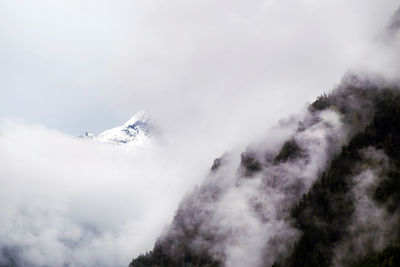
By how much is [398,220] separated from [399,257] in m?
32.8

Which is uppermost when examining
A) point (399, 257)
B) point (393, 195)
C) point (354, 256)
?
point (393, 195)

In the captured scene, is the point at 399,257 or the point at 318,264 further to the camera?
the point at 318,264

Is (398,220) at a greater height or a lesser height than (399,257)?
greater

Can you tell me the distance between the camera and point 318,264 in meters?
199

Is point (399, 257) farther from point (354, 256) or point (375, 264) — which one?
point (354, 256)

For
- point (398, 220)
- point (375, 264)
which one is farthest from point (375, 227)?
point (375, 264)

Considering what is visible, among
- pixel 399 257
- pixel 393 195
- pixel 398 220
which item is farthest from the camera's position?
pixel 393 195

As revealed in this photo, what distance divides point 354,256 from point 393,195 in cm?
4059

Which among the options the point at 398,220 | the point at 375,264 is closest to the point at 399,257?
the point at 375,264

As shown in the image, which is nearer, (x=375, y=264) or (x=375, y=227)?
(x=375, y=264)

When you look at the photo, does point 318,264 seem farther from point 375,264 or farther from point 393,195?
point 393,195

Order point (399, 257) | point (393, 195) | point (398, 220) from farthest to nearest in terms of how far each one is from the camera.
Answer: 1. point (393, 195)
2. point (398, 220)
3. point (399, 257)

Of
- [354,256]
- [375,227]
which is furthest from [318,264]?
[375,227]

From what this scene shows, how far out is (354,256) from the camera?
194 m
